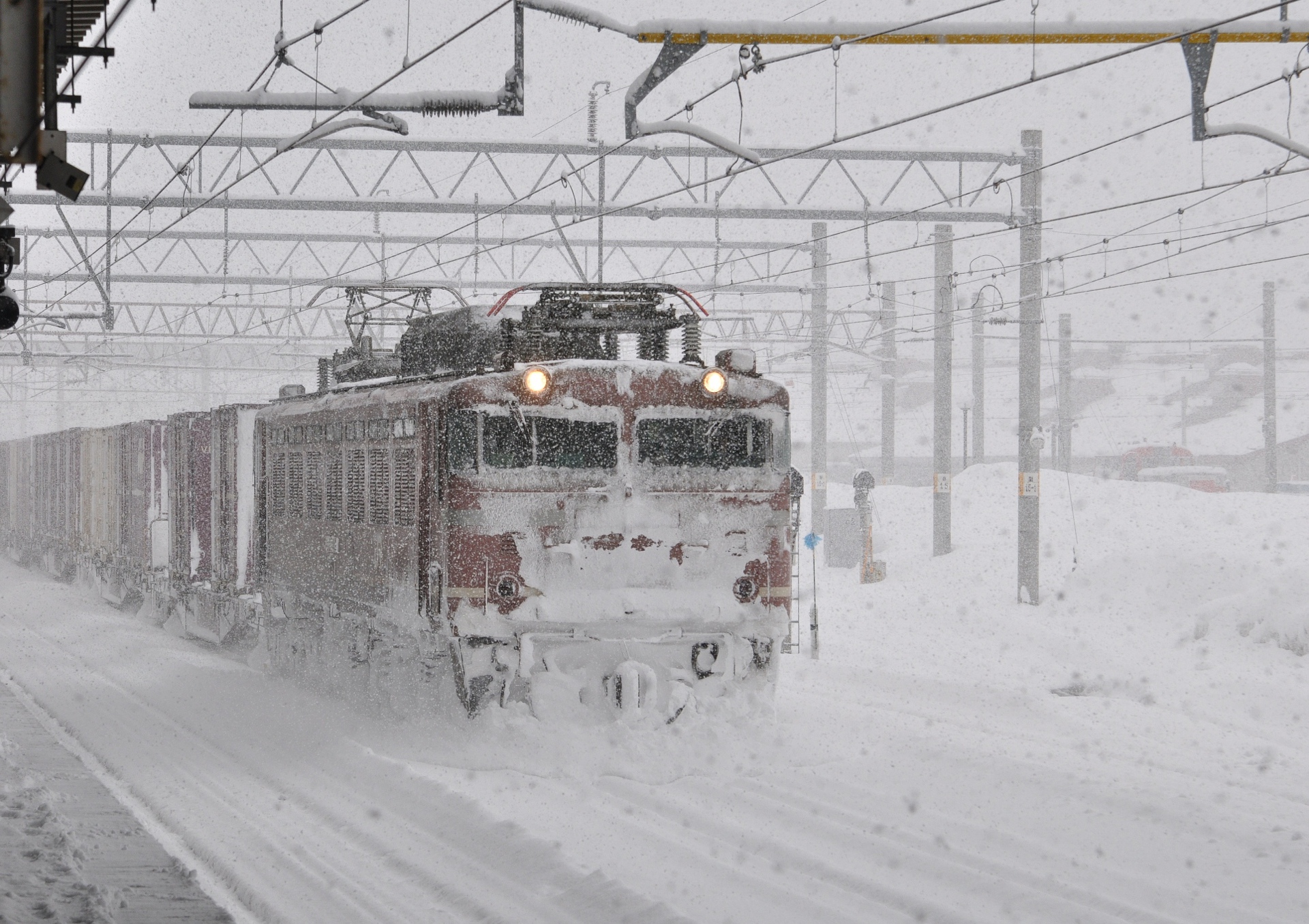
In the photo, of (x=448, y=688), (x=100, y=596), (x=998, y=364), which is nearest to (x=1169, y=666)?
(x=448, y=688)

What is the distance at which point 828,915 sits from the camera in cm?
705

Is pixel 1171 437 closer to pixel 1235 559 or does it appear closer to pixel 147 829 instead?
pixel 1235 559

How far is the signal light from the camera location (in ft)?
38.7

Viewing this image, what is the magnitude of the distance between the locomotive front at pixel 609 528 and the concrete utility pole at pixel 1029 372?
28.8ft

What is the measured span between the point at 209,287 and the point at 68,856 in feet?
163

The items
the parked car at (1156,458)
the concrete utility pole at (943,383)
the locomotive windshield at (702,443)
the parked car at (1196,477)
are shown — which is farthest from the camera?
the parked car at (1156,458)

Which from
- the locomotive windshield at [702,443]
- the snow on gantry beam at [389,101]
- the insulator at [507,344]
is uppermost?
the snow on gantry beam at [389,101]

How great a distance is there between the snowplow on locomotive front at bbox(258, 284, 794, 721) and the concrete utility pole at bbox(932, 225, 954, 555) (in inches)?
458

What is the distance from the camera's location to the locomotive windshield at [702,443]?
11766mm

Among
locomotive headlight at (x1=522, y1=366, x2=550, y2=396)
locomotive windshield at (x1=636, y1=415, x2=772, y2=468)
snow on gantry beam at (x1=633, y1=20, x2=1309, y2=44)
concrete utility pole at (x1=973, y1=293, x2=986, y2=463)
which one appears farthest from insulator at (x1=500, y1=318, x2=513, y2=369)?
concrete utility pole at (x1=973, y1=293, x2=986, y2=463)

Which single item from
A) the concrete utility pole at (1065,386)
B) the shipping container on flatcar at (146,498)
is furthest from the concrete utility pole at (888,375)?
the shipping container on flatcar at (146,498)

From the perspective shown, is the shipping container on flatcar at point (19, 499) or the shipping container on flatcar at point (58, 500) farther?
the shipping container on flatcar at point (19, 499)

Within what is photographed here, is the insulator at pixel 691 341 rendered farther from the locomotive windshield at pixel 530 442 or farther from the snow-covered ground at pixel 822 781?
the snow-covered ground at pixel 822 781

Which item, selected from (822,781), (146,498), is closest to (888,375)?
(146,498)
